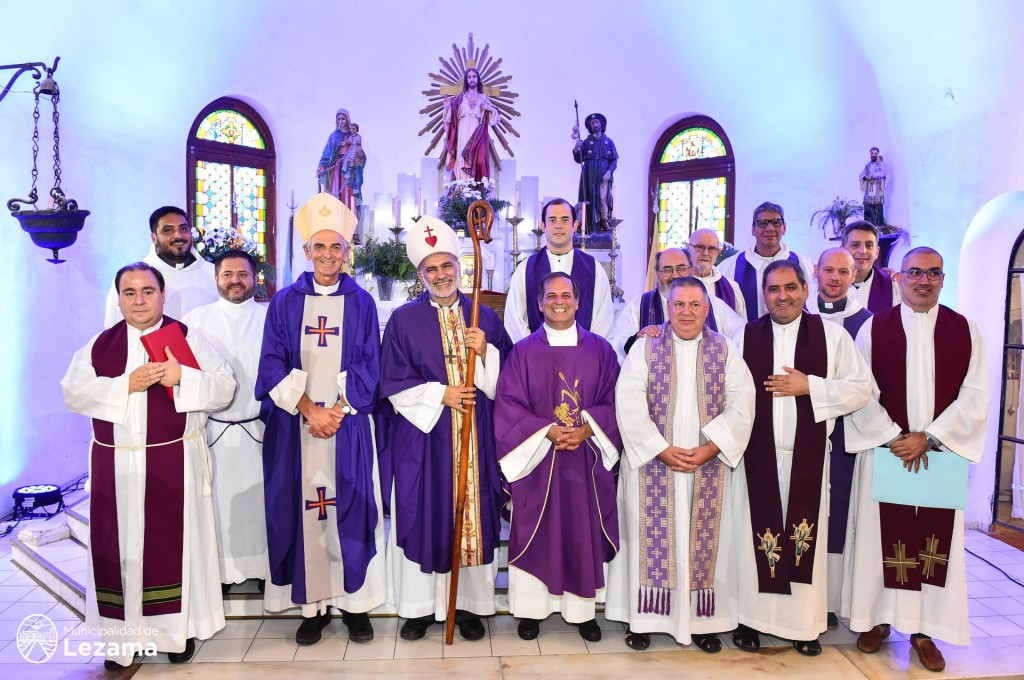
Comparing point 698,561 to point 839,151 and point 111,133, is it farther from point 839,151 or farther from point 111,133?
point 111,133

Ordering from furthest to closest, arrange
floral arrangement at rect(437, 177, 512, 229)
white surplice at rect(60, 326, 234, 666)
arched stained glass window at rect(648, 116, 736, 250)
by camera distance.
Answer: arched stained glass window at rect(648, 116, 736, 250), floral arrangement at rect(437, 177, 512, 229), white surplice at rect(60, 326, 234, 666)

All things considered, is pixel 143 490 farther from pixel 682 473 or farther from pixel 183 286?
pixel 682 473

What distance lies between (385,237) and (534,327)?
12.3 feet

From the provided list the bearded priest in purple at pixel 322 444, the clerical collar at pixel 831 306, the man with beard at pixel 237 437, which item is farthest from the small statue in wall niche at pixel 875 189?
the man with beard at pixel 237 437

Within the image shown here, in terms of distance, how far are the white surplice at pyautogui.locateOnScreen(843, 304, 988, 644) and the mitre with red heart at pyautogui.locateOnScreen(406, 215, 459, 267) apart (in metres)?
2.40

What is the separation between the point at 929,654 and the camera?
3.87 meters

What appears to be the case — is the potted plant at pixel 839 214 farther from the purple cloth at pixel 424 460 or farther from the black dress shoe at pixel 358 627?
the black dress shoe at pixel 358 627

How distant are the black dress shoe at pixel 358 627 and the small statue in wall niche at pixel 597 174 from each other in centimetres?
526

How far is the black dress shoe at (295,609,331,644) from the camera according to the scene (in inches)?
158

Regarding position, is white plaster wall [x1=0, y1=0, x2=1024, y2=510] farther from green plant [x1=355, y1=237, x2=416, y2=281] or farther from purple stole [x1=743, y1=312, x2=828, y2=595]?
purple stole [x1=743, y1=312, x2=828, y2=595]

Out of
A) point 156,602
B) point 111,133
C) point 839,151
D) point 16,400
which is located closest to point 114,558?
point 156,602

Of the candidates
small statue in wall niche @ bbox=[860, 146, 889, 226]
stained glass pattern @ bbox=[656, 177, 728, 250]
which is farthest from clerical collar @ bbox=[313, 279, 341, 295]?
stained glass pattern @ bbox=[656, 177, 728, 250]

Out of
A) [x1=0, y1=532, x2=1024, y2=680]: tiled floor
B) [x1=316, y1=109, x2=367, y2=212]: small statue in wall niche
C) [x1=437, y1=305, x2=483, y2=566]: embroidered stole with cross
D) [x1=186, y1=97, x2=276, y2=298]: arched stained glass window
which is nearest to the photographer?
[x1=0, y1=532, x2=1024, y2=680]: tiled floor
